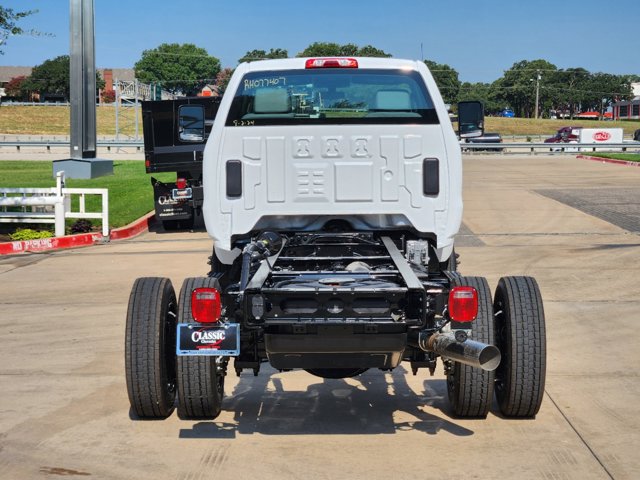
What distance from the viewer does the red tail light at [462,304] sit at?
602 cm

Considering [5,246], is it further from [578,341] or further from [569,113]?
[569,113]

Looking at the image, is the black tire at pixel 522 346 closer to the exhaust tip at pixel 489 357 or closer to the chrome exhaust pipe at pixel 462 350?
the chrome exhaust pipe at pixel 462 350

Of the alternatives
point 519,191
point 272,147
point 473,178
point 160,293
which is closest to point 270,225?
point 272,147

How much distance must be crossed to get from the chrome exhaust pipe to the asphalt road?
65 centimetres

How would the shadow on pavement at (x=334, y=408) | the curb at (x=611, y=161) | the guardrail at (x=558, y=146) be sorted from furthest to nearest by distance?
the guardrail at (x=558, y=146)
the curb at (x=611, y=161)
the shadow on pavement at (x=334, y=408)

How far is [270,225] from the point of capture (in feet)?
23.8

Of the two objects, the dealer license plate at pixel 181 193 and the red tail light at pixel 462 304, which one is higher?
the red tail light at pixel 462 304

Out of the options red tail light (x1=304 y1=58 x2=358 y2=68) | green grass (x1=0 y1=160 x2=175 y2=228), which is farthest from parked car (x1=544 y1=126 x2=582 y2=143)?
red tail light (x1=304 y1=58 x2=358 y2=68)

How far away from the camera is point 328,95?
7539mm

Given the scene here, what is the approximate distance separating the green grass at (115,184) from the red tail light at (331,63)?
12.6 metres

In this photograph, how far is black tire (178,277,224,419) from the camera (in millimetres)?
6328

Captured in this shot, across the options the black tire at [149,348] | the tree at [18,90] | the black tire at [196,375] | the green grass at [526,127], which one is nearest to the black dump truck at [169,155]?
the black tire at [149,348]

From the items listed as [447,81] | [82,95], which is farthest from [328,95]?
[447,81]

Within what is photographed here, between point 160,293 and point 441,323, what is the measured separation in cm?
181
